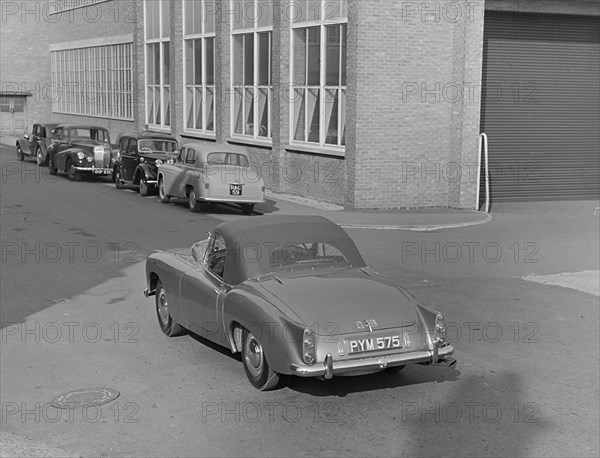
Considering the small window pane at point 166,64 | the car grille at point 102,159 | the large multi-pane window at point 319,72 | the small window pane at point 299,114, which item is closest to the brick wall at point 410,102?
the large multi-pane window at point 319,72

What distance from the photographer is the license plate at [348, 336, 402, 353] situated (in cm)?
790

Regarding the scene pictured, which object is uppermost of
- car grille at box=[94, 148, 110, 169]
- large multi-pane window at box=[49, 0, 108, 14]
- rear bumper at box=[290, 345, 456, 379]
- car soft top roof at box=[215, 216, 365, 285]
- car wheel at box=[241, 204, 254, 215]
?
large multi-pane window at box=[49, 0, 108, 14]

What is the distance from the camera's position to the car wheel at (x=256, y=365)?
328 inches

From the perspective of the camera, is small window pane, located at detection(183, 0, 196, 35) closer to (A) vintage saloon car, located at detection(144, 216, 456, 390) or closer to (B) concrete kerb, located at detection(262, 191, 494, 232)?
(B) concrete kerb, located at detection(262, 191, 494, 232)

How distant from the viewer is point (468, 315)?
38.4 feet

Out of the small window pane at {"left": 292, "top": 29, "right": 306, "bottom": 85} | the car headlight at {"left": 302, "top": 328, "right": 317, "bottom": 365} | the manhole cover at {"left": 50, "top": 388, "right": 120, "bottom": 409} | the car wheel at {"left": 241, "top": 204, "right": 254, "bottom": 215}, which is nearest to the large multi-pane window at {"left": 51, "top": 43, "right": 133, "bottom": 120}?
the small window pane at {"left": 292, "top": 29, "right": 306, "bottom": 85}

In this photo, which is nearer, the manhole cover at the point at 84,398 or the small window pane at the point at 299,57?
the manhole cover at the point at 84,398

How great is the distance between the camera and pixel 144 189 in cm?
2470

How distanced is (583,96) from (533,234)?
294 inches

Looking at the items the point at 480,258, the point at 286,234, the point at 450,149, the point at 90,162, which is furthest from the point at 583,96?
the point at 286,234

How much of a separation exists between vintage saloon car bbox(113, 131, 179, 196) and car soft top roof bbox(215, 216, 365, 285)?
1528 cm

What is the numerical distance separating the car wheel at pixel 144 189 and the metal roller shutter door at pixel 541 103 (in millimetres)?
9334

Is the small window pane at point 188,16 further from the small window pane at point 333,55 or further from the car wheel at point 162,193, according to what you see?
the car wheel at point 162,193

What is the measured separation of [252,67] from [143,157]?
5.45 m
